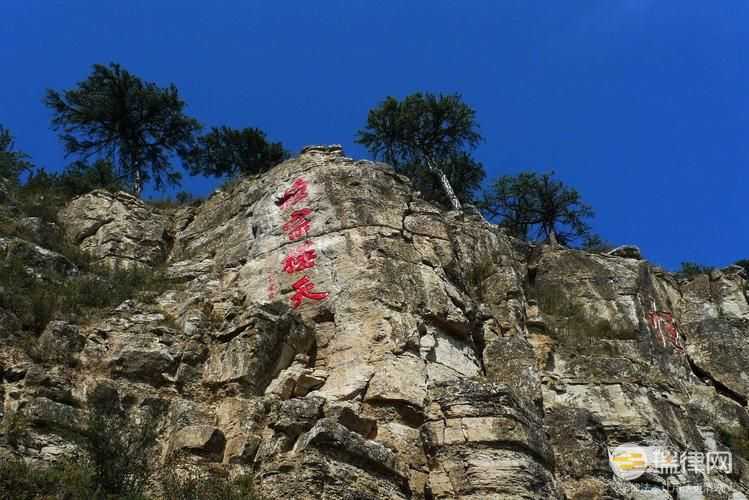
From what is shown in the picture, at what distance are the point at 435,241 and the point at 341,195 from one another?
7.03 ft

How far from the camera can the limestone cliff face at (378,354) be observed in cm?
1189

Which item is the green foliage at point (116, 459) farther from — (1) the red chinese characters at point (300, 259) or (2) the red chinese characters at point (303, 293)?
(1) the red chinese characters at point (300, 259)

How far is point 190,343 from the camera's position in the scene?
14125 mm

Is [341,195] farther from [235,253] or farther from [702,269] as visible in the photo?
[702,269]

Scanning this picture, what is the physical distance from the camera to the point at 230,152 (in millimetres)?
A: 28250

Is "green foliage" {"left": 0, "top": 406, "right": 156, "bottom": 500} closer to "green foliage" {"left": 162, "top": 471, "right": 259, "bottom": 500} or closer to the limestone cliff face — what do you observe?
"green foliage" {"left": 162, "top": 471, "right": 259, "bottom": 500}

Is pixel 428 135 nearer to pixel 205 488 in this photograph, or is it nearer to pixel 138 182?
pixel 138 182

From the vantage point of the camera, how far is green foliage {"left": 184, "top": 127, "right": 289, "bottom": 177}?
92.3ft

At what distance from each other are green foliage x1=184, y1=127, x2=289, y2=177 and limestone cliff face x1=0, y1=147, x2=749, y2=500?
698cm

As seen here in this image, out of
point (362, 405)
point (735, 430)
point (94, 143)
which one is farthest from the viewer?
point (94, 143)

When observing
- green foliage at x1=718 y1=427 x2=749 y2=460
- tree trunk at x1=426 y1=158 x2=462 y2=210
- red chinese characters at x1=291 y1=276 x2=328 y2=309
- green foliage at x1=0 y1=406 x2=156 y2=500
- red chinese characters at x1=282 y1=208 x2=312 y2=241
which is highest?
tree trunk at x1=426 y1=158 x2=462 y2=210

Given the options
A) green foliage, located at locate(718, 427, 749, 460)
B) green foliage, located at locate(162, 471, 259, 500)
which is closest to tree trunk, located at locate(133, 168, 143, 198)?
green foliage, located at locate(162, 471, 259, 500)


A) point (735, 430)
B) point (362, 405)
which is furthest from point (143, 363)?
point (735, 430)

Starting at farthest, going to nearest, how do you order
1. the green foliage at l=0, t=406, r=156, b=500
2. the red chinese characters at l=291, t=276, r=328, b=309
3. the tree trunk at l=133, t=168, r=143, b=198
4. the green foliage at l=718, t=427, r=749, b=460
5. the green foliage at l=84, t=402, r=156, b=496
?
the tree trunk at l=133, t=168, r=143, b=198 < the green foliage at l=718, t=427, r=749, b=460 < the red chinese characters at l=291, t=276, r=328, b=309 < the green foliage at l=84, t=402, r=156, b=496 < the green foliage at l=0, t=406, r=156, b=500
